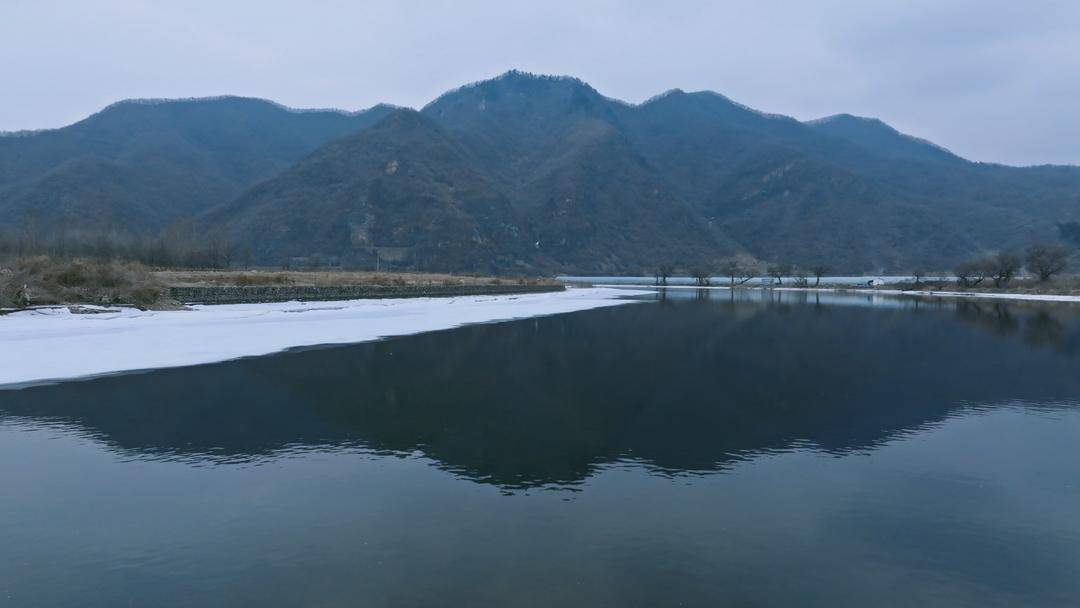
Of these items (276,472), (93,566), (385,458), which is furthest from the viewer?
(385,458)

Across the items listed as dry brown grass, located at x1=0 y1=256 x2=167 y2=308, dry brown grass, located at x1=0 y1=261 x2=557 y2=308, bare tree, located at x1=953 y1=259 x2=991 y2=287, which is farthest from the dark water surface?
bare tree, located at x1=953 y1=259 x2=991 y2=287

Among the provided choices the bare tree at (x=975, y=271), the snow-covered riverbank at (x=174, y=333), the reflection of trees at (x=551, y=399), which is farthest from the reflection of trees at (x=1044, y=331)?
the bare tree at (x=975, y=271)

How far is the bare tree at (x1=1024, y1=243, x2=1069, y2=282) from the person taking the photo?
4562 inches

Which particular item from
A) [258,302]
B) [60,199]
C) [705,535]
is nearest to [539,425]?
[705,535]

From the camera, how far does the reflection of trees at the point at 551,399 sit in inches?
651

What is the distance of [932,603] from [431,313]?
186 feet

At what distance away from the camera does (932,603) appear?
8.70 meters

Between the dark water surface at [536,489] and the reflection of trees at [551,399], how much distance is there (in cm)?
15

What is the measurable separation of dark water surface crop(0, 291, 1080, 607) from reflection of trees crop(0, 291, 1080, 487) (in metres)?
0.15

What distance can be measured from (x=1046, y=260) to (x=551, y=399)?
440 feet

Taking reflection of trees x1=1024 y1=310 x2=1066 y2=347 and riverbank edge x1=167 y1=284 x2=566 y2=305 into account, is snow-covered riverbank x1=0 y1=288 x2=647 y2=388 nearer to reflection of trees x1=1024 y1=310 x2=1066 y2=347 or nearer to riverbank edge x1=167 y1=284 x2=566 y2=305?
riverbank edge x1=167 y1=284 x2=566 y2=305

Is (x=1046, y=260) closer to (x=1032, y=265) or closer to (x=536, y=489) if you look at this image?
(x=1032, y=265)

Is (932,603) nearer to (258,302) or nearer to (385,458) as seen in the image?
(385,458)

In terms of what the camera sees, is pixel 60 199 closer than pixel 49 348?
No
